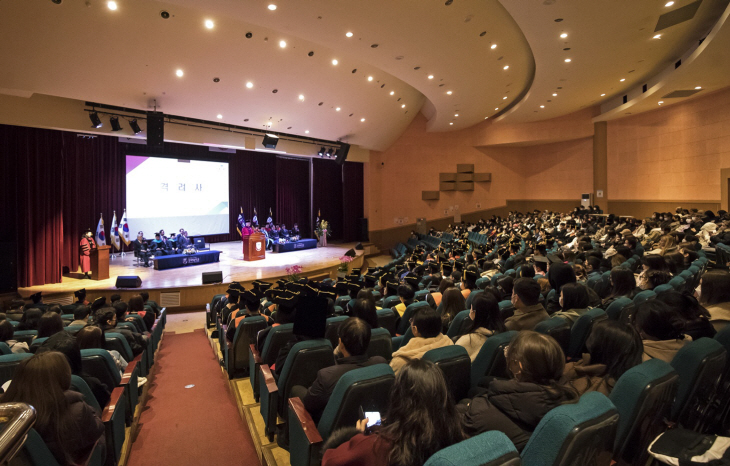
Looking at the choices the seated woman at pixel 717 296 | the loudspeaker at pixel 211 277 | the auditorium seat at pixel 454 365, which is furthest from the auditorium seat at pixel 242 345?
the loudspeaker at pixel 211 277

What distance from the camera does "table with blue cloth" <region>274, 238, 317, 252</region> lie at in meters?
15.0

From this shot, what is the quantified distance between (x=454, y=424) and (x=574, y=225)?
1126cm

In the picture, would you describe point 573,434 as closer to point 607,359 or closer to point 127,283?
point 607,359

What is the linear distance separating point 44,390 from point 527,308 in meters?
2.66

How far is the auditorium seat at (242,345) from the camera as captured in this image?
11.9 ft

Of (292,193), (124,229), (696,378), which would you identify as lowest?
(696,378)

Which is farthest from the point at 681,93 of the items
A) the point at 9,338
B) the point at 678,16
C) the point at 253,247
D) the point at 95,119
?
the point at 95,119

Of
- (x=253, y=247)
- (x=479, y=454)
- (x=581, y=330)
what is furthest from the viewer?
(x=253, y=247)

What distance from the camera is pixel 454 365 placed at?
77.9 inches

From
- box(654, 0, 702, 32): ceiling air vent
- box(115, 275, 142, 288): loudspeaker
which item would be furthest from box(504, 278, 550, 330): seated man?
box(115, 275, 142, 288): loudspeaker

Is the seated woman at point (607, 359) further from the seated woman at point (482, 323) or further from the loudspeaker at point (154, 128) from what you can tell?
the loudspeaker at point (154, 128)

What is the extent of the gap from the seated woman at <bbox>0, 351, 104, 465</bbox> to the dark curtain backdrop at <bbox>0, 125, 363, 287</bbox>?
9241 mm

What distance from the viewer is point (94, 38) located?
720 centimetres

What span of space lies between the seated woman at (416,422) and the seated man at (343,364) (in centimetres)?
69
